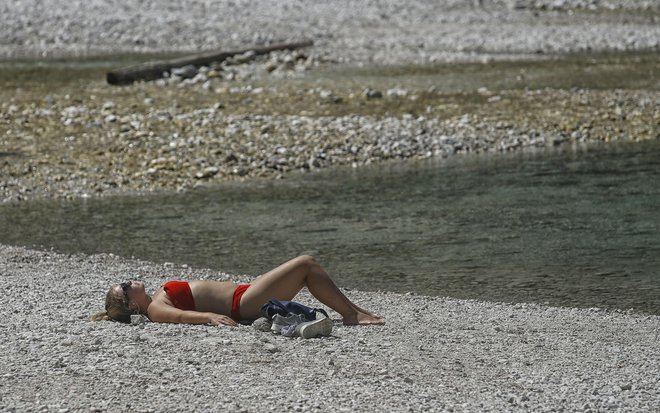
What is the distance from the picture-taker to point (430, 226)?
58.4 ft

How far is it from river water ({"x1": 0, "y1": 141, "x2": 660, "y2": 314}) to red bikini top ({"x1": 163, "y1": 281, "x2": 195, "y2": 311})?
3579 mm

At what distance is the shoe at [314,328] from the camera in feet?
35.1

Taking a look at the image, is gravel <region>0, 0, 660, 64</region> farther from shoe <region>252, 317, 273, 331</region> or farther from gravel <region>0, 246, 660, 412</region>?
shoe <region>252, 317, 273, 331</region>

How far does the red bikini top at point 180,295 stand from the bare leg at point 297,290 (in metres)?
0.48

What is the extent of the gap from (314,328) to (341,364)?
0.90m

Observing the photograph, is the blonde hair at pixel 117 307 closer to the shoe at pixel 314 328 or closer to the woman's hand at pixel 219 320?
the woman's hand at pixel 219 320

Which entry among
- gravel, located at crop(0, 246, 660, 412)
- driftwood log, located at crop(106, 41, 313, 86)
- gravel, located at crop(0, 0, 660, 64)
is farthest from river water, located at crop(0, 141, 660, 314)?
gravel, located at crop(0, 0, 660, 64)

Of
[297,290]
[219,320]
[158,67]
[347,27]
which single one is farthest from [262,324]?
[347,27]

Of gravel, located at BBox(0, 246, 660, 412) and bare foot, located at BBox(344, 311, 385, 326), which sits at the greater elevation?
A: gravel, located at BBox(0, 246, 660, 412)

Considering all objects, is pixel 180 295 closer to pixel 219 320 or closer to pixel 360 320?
pixel 219 320

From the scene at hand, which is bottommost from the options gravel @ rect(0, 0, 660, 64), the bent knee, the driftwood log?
gravel @ rect(0, 0, 660, 64)

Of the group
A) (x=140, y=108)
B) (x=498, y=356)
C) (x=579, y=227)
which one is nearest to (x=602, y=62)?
(x=140, y=108)

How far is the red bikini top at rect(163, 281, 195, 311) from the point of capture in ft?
37.6

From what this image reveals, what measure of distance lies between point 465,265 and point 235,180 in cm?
743
